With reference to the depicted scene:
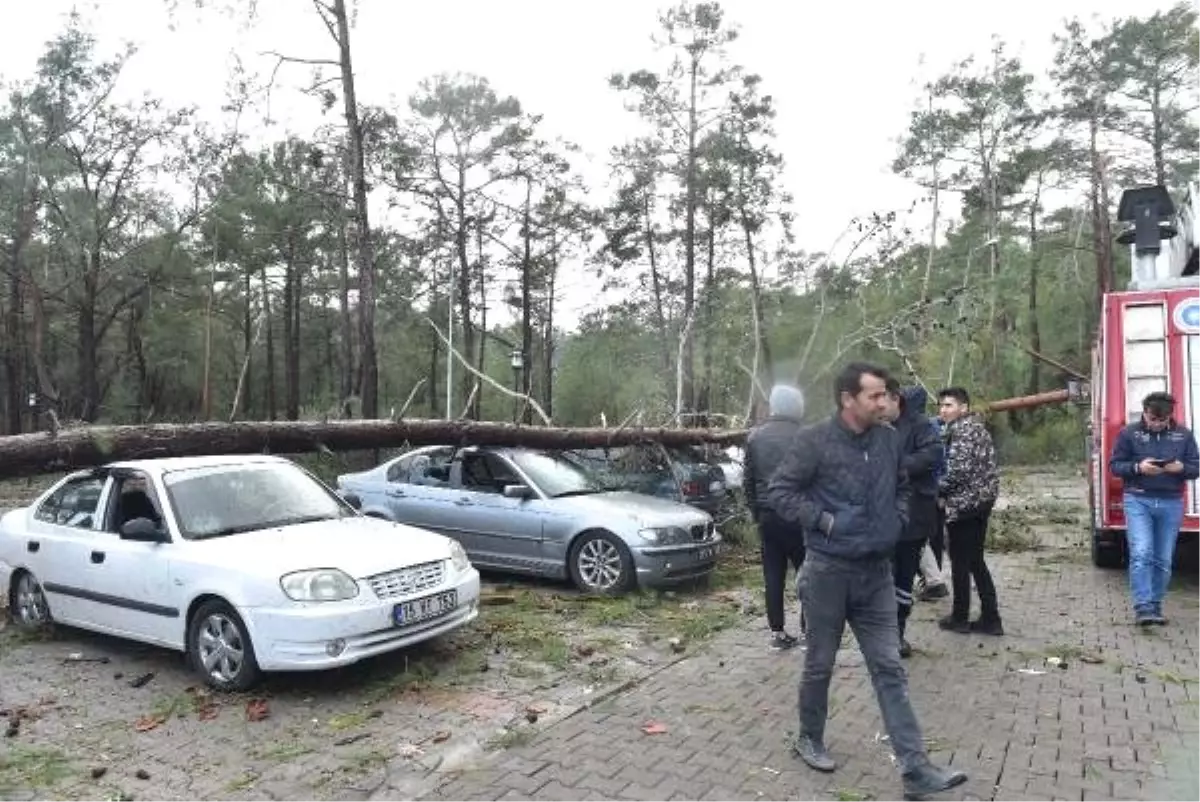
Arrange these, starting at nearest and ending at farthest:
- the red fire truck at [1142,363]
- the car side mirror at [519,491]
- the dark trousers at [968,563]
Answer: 1. the dark trousers at [968,563]
2. the red fire truck at [1142,363]
3. the car side mirror at [519,491]

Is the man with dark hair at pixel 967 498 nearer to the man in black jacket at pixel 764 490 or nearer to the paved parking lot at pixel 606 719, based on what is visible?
the paved parking lot at pixel 606 719

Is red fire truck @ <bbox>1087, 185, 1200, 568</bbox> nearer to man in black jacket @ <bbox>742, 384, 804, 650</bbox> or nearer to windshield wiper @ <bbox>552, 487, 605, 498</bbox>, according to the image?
man in black jacket @ <bbox>742, 384, 804, 650</bbox>

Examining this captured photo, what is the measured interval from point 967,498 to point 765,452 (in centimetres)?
147

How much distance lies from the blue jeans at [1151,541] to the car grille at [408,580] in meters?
5.22

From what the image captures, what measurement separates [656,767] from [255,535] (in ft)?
10.6

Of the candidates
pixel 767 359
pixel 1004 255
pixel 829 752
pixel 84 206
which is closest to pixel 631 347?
pixel 767 359

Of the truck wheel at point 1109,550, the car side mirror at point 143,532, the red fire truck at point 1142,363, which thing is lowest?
the truck wheel at point 1109,550

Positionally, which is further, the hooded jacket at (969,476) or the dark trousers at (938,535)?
the hooded jacket at (969,476)

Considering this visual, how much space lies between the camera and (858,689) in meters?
5.77

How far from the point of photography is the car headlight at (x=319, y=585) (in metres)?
5.73

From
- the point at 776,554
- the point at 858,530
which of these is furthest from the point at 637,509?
the point at 858,530

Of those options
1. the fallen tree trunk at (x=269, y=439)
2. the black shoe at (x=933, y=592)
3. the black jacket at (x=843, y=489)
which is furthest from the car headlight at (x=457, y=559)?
the black shoe at (x=933, y=592)

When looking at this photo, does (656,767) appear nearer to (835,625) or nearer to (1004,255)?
(835,625)

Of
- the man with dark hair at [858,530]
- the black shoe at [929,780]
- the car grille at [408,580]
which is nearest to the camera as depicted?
the black shoe at [929,780]
